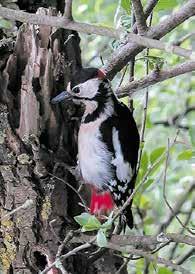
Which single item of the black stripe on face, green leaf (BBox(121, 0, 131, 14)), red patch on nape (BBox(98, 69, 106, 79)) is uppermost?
green leaf (BBox(121, 0, 131, 14))

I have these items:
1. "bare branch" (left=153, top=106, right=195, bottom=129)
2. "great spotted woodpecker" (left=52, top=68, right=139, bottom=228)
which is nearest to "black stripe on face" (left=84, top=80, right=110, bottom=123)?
"great spotted woodpecker" (left=52, top=68, right=139, bottom=228)

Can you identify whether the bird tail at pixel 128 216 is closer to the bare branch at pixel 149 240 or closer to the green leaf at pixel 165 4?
the bare branch at pixel 149 240

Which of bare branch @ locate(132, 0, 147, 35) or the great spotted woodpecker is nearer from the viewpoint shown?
bare branch @ locate(132, 0, 147, 35)

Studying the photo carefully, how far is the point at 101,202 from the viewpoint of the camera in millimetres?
1994

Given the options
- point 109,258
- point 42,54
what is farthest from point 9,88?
point 109,258

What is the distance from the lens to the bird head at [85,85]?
1.81 m

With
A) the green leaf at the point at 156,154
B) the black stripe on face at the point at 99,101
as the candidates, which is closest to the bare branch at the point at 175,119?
the green leaf at the point at 156,154

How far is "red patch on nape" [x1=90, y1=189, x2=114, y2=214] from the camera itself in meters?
1.92

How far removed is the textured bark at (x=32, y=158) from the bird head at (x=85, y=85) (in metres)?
0.05

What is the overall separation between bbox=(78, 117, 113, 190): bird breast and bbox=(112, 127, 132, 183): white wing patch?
0.03m

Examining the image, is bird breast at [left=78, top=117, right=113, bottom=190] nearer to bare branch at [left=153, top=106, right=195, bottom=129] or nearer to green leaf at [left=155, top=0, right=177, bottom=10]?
green leaf at [left=155, top=0, right=177, bottom=10]

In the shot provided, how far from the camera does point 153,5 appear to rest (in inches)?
65.5

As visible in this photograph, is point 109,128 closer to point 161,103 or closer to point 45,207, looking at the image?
point 45,207

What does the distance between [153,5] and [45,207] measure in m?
0.62
